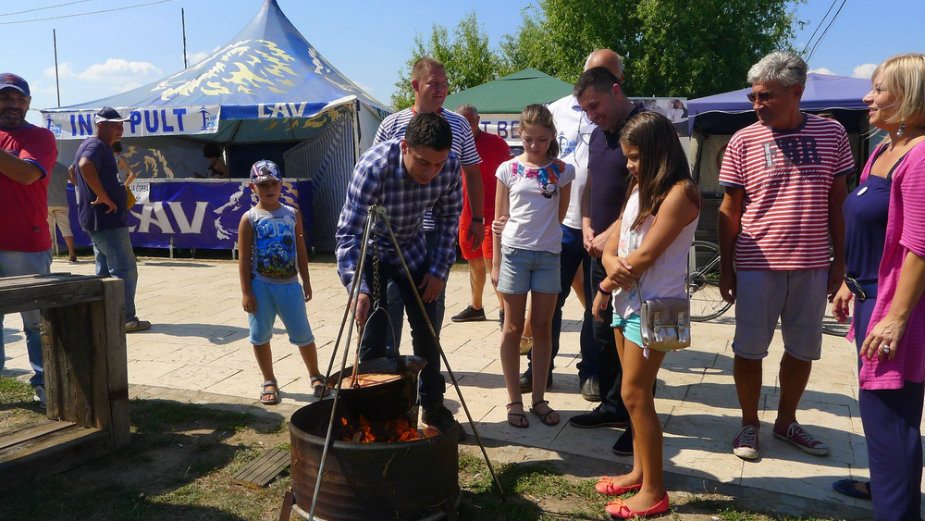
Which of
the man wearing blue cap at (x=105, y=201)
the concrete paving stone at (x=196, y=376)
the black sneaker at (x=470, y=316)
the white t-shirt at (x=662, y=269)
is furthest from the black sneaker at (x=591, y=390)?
the man wearing blue cap at (x=105, y=201)

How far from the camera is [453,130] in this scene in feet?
16.4

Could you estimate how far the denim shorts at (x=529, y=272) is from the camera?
4164mm

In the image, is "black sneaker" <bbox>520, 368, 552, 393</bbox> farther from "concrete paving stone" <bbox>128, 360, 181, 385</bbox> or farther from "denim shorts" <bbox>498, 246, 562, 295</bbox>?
"concrete paving stone" <bbox>128, 360, 181, 385</bbox>

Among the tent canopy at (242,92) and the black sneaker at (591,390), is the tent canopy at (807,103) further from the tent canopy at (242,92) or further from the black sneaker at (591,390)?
the black sneaker at (591,390)

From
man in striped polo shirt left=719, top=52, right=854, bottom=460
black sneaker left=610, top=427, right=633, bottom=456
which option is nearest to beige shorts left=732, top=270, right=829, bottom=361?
man in striped polo shirt left=719, top=52, right=854, bottom=460

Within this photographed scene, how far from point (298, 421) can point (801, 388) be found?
8.61ft

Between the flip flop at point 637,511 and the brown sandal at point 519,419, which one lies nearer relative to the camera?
the flip flop at point 637,511

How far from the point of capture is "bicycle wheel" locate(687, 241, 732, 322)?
7211 mm

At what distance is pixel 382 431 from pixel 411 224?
1067 millimetres

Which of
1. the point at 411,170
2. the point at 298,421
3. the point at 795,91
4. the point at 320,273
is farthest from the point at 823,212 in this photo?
the point at 320,273

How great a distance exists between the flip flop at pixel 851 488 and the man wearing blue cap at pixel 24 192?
464 cm

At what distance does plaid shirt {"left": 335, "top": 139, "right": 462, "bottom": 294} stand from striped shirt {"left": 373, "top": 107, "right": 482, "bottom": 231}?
27.8 inches

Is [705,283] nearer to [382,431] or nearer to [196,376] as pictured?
[196,376]

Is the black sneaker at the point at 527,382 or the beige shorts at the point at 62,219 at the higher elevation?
the beige shorts at the point at 62,219
